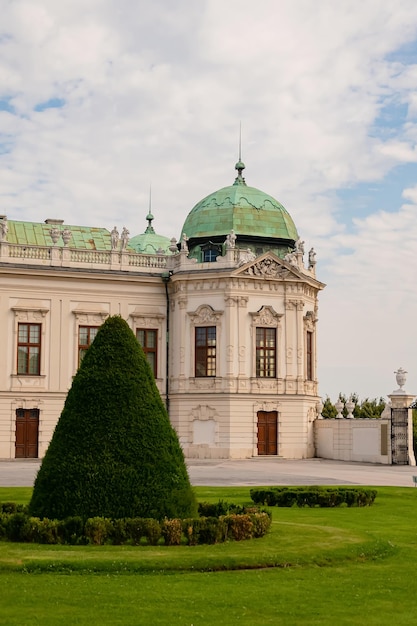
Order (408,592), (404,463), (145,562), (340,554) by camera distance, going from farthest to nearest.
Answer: (404,463) < (340,554) < (145,562) < (408,592)

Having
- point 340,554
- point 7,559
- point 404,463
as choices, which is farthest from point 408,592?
point 404,463

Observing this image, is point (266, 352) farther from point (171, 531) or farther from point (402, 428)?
point (171, 531)

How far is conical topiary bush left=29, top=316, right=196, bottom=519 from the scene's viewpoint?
52.5 feet

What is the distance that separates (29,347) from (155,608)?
127 ft

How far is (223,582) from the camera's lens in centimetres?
1323

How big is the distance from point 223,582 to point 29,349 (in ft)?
123

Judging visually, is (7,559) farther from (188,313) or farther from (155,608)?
(188,313)

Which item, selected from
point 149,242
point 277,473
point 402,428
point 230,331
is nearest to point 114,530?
point 277,473

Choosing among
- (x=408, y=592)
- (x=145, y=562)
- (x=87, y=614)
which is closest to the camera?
(x=87, y=614)

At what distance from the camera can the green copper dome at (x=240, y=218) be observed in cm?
5322

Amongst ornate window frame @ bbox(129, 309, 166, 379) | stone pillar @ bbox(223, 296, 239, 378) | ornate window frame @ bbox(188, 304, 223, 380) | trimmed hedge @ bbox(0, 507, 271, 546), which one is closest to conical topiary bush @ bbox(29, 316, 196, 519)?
trimmed hedge @ bbox(0, 507, 271, 546)

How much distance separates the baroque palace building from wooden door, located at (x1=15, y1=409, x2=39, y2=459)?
0.17 ft

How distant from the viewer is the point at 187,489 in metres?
16.6

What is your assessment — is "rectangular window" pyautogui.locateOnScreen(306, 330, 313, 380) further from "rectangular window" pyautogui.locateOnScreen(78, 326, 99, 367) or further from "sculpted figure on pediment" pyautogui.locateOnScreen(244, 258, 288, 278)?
"rectangular window" pyautogui.locateOnScreen(78, 326, 99, 367)
